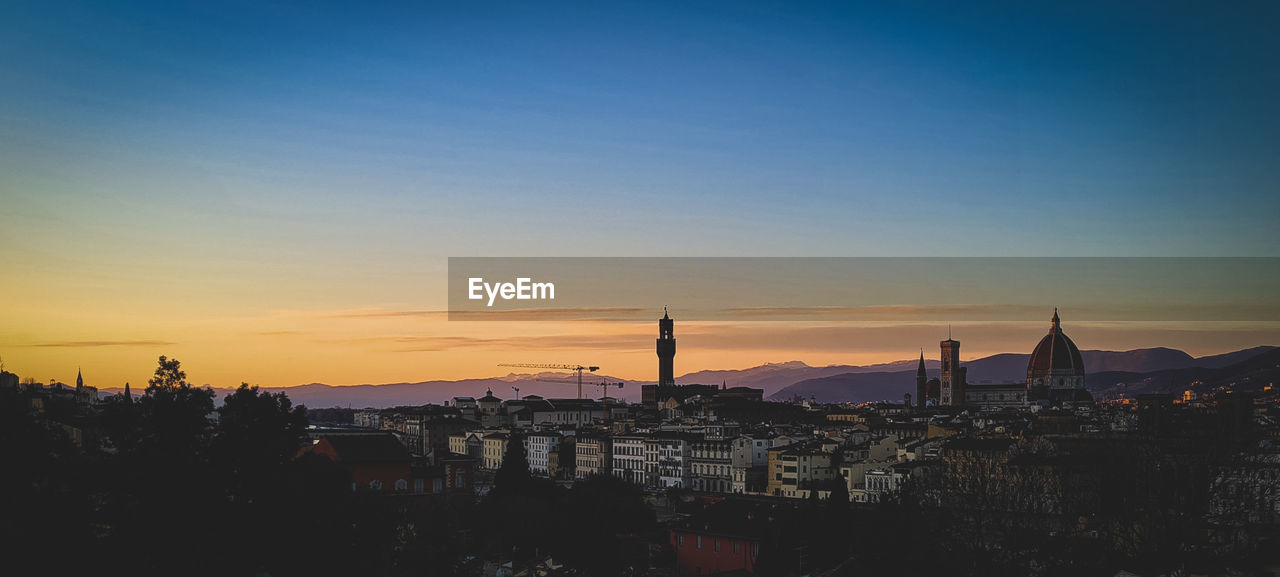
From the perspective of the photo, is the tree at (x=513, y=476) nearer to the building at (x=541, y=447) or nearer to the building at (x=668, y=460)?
the building at (x=668, y=460)

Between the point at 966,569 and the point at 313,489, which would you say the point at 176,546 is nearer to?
the point at 313,489

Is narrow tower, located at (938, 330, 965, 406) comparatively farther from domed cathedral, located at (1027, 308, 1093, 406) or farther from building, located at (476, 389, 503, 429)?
building, located at (476, 389, 503, 429)

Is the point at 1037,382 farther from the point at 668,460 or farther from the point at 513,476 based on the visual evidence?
the point at 513,476

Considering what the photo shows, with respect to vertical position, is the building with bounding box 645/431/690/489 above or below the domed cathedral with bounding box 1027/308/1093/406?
below

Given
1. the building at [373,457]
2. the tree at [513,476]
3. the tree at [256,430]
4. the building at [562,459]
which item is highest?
the tree at [256,430]

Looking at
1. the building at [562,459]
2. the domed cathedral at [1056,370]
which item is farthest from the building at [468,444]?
the domed cathedral at [1056,370]

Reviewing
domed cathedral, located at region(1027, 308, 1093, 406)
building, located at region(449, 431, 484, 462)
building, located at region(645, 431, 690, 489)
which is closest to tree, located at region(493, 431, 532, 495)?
building, located at region(645, 431, 690, 489)

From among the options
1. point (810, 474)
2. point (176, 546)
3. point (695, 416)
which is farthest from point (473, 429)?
point (176, 546)
